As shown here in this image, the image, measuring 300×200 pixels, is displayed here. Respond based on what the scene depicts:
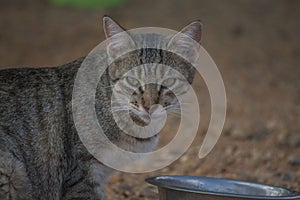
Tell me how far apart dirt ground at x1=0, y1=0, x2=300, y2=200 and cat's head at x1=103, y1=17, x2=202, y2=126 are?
1.39 metres

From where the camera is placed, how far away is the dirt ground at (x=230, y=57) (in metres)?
7.71

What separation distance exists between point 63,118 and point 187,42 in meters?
1.17

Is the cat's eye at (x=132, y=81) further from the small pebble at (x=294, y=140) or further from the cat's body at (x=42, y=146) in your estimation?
the small pebble at (x=294, y=140)

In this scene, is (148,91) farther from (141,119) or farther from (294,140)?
(294,140)

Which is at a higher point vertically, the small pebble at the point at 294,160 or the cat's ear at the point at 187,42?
the cat's ear at the point at 187,42

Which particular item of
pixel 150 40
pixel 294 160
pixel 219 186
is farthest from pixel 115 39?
pixel 294 160

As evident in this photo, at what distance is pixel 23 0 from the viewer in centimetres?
1479

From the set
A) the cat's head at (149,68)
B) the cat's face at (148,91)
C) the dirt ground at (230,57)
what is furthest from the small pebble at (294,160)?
the cat's face at (148,91)

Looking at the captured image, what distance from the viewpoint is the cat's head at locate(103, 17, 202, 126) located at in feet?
A: 17.6

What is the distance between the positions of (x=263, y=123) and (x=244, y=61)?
9.63 ft

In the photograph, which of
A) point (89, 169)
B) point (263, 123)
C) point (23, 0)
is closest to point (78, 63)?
point (89, 169)

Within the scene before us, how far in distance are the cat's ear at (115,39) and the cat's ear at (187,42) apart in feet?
1.14

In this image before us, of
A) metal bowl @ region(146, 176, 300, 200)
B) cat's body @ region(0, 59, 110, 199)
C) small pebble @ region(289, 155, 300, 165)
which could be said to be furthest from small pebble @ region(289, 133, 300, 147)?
cat's body @ region(0, 59, 110, 199)

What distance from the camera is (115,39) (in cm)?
550
